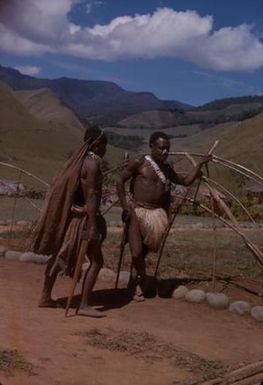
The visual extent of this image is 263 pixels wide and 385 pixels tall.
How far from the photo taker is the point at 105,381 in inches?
180

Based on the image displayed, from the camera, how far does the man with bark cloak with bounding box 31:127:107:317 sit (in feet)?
20.9

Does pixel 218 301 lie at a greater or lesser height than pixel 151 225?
lesser

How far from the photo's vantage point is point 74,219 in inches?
256

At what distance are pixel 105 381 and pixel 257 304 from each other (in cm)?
315

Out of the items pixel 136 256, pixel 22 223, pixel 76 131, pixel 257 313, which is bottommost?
pixel 257 313

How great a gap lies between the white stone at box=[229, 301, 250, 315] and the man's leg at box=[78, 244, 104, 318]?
4.53ft

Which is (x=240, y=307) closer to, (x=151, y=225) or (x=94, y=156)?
(x=151, y=225)

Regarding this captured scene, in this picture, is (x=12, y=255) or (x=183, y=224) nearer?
(x=12, y=255)

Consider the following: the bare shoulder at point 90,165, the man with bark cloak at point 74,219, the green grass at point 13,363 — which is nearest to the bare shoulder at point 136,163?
the man with bark cloak at point 74,219

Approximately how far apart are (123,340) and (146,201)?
206cm

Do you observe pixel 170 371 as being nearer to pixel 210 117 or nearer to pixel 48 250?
pixel 48 250

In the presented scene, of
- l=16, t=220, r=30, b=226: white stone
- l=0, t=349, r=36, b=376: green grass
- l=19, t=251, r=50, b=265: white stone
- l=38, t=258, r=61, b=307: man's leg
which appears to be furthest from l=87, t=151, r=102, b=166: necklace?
l=16, t=220, r=30, b=226: white stone

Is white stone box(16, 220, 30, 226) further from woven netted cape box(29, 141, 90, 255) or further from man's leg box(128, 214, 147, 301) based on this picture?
woven netted cape box(29, 141, 90, 255)

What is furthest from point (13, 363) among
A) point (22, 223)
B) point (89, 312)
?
point (22, 223)
